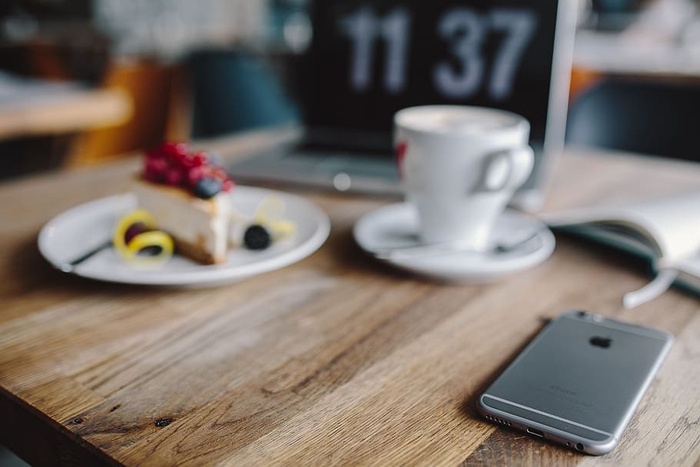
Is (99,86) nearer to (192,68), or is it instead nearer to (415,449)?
(192,68)

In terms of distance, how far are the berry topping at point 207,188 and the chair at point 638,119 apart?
37.1 inches

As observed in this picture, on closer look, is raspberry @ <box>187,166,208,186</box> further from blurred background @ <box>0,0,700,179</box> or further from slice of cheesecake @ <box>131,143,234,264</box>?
blurred background @ <box>0,0,700,179</box>

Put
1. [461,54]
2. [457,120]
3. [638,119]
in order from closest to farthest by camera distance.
→ [457,120]
[461,54]
[638,119]

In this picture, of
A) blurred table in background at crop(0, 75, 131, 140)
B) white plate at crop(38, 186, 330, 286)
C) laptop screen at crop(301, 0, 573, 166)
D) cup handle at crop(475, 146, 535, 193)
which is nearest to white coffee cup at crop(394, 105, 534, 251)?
cup handle at crop(475, 146, 535, 193)

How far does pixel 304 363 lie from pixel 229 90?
65.0 inches

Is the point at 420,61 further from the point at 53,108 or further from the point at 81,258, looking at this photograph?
the point at 53,108

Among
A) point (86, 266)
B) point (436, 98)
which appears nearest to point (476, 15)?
point (436, 98)

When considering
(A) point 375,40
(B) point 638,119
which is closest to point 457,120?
(A) point 375,40

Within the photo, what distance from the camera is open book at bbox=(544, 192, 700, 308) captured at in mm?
588

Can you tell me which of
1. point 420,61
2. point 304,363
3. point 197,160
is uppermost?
point 420,61

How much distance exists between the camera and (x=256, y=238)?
62cm

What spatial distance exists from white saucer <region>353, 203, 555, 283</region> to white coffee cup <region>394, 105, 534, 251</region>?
25mm

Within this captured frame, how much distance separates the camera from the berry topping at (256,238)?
62cm

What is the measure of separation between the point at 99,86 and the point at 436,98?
4.64 ft
